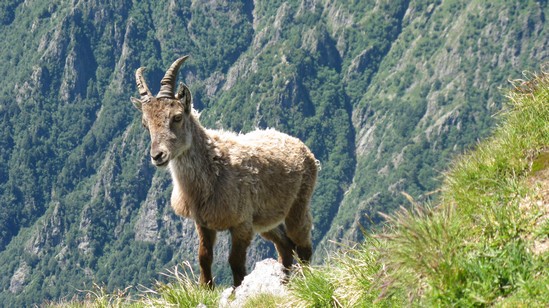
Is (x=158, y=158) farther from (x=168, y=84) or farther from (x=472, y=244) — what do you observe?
(x=472, y=244)

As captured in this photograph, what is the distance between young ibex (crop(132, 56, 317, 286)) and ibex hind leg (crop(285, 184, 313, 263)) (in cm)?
2

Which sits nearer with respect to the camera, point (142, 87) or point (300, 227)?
point (142, 87)

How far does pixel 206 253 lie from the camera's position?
16.9m

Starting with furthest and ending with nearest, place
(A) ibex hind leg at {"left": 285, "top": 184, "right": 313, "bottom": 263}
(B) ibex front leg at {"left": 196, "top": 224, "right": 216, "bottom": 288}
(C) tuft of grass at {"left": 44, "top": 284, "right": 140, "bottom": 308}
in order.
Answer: (A) ibex hind leg at {"left": 285, "top": 184, "right": 313, "bottom": 263} < (B) ibex front leg at {"left": 196, "top": 224, "right": 216, "bottom": 288} < (C) tuft of grass at {"left": 44, "top": 284, "right": 140, "bottom": 308}

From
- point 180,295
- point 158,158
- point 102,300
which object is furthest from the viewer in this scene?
point 158,158

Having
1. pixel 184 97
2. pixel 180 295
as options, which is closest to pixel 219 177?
pixel 184 97

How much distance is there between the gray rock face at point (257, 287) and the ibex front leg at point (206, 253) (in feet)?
4.21

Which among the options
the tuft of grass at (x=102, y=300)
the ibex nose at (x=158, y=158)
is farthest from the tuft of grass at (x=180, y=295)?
the ibex nose at (x=158, y=158)

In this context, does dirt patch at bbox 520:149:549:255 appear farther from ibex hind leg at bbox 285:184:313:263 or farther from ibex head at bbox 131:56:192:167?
ibex hind leg at bbox 285:184:313:263

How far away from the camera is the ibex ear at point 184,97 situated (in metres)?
17.3

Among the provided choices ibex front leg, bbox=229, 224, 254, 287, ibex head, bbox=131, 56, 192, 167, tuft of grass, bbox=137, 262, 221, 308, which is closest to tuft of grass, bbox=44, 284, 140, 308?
tuft of grass, bbox=137, 262, 221, 308

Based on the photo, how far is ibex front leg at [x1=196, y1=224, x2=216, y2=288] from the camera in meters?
16.8

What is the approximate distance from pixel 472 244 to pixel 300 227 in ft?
32.2

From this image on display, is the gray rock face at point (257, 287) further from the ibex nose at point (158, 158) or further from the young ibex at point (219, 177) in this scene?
the ibex nose at point (158, 158)
